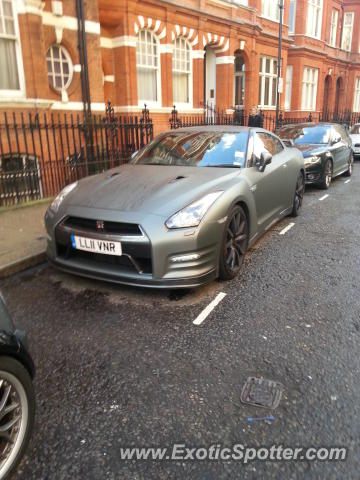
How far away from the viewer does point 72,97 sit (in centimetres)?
1105

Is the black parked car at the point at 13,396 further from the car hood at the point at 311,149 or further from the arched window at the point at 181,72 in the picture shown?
the arched window at the point at 181,72

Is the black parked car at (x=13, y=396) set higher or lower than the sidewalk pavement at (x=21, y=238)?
higher

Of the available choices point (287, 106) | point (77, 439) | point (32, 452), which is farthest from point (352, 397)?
point (287, 106)

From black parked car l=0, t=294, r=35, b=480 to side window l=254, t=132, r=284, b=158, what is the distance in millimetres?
3883

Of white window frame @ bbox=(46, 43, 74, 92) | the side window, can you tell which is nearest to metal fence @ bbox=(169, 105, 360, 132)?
white window frame @ bbox=(46, 43, 74, 92)

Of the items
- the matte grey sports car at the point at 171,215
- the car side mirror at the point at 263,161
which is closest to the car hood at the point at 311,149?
the matte grey sports car at the point at 171,215

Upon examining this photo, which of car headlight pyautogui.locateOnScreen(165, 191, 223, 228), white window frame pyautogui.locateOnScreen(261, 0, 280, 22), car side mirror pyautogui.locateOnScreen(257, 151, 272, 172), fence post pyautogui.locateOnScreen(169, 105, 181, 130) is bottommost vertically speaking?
car headlight pyautogui.locateOnScreen(165, 191, 223, 228)

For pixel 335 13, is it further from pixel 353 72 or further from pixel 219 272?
pixel 219 272

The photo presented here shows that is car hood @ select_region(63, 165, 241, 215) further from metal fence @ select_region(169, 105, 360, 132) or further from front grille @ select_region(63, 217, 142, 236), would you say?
metal fence @ select_region(169, 105, 360, 132)

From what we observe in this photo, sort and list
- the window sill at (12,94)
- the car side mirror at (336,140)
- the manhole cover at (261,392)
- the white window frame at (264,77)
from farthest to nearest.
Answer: the white window frame at (264,77) → the car side mirror at (336,140) → the window sill at (12,94) → the manhole cover at (261,392)

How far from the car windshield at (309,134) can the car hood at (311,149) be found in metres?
0.31

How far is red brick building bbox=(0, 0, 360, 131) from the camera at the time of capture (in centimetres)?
927

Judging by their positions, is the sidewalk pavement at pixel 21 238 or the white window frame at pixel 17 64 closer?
the sidewalk pavement at pixel 21 238

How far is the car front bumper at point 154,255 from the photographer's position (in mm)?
3482
